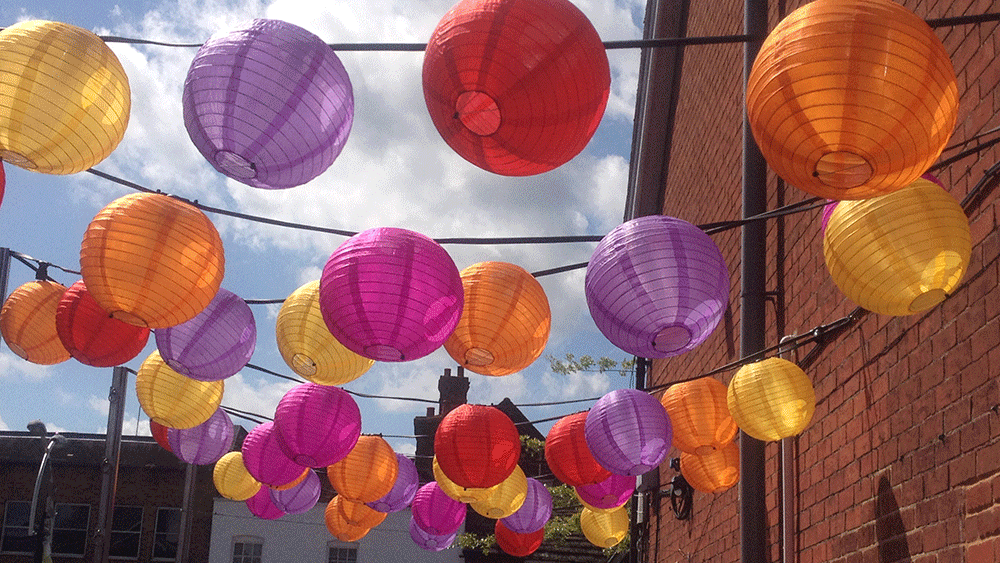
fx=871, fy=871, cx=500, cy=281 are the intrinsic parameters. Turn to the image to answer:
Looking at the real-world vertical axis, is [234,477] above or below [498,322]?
below

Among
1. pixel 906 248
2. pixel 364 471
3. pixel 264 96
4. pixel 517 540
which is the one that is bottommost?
pixel 517 540

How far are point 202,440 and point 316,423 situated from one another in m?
1.98

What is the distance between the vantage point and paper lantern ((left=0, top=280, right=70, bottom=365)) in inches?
222

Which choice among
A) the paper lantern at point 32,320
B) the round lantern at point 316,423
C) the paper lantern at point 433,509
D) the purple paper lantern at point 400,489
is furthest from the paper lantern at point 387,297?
the purple paper lantern at point 400,489

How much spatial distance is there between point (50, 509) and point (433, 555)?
15260 millimetres

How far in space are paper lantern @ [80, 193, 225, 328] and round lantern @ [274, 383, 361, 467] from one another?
204 centimetres

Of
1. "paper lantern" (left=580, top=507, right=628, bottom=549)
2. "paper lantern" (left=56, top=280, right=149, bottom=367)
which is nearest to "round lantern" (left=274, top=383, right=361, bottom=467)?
"paper lantern" (left=56, top=280, right=149, bottom=367)

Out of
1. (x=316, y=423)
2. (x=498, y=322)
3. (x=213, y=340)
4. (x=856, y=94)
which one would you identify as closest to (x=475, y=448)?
(x=316, y=423)

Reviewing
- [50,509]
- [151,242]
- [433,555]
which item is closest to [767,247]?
[151,242]

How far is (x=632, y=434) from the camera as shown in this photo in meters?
5.24

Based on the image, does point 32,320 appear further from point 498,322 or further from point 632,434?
point 632,434

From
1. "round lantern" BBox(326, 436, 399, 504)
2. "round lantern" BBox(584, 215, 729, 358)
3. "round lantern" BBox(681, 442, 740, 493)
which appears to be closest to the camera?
"round lantern" BBox(584, 215, 729, 358)

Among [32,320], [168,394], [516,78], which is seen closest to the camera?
[516,78]

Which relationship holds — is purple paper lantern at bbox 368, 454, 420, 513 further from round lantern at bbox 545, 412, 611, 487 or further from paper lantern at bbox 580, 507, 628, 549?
round lantern at bbox 545, 412, 611, 487
